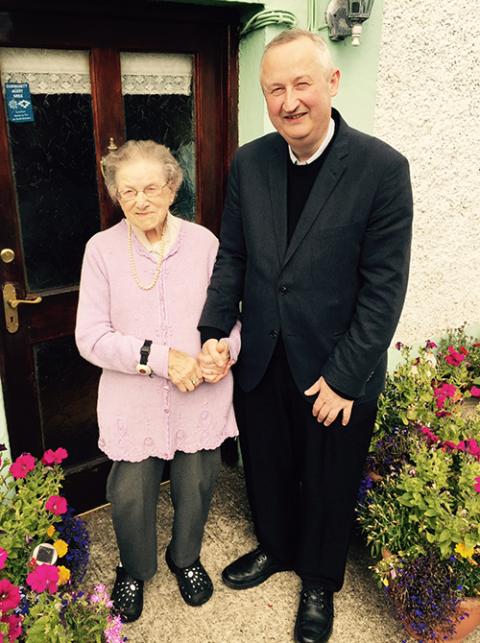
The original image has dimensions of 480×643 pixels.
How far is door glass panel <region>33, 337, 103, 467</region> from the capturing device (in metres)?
2.79

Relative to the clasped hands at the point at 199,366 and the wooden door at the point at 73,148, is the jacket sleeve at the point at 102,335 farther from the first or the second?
the wooden door at the point at 73,148

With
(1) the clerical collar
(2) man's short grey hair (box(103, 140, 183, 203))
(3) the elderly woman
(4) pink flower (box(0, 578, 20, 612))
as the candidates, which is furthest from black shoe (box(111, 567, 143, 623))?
(1) the clerical collar

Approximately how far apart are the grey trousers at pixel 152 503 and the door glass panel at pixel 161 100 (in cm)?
147

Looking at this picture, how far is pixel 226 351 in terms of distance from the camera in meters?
2.24

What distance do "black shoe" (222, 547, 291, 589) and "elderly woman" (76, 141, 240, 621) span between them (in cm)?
41

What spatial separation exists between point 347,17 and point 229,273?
1355 mm

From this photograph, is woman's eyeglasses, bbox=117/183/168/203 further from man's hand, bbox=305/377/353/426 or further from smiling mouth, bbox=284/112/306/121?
man's hand, bbox=305/377/353/426

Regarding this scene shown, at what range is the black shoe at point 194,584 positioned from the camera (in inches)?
101

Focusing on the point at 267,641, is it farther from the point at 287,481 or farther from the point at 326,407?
the point at 326,407

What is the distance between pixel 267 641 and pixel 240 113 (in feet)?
7.85

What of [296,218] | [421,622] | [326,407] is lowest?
[421,622]

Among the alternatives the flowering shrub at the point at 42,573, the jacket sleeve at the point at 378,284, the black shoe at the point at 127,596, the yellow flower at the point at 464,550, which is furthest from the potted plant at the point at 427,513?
the flowering shrub at the point at 42,573

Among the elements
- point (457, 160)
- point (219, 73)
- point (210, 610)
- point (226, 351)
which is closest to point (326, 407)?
point (226, 351)

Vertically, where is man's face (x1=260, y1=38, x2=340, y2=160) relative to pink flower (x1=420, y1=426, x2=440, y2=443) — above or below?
above
